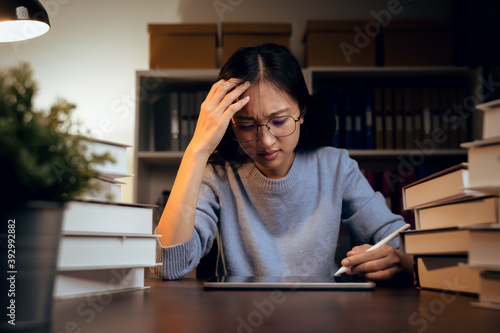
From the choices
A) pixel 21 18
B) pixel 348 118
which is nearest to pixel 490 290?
pixel 21 18

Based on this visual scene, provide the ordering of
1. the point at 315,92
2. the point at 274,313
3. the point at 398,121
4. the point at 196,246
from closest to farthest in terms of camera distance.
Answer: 1. the point at 274,313
2. the point at 196,246
3. the point at 398,121
4. the point at 315,92

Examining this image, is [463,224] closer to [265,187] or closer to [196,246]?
[196,246]

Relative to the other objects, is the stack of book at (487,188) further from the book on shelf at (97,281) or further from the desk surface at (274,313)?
the book on shelf at (97,281)

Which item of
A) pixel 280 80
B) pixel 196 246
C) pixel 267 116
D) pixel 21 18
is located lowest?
pixel 196 246

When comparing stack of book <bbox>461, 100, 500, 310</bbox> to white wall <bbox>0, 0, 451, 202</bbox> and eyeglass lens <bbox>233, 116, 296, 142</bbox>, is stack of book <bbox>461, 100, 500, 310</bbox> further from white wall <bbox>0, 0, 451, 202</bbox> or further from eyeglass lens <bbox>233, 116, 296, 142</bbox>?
white wall <bbox>0, 0, 451, 202</bbox>

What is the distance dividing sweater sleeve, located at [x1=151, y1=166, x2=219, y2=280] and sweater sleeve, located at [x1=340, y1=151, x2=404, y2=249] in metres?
0.43

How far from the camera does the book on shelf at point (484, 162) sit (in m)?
0.50

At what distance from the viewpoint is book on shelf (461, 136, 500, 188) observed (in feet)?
1.66

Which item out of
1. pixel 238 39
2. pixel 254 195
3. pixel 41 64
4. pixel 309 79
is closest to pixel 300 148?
pixel 254 195

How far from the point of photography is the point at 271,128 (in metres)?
1.26

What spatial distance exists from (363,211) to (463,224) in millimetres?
745

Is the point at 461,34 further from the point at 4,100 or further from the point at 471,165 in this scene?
the point at 4,100

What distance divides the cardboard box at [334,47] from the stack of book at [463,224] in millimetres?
1752

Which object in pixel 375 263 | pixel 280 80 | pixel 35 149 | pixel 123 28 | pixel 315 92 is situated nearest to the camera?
pixel 35 149
